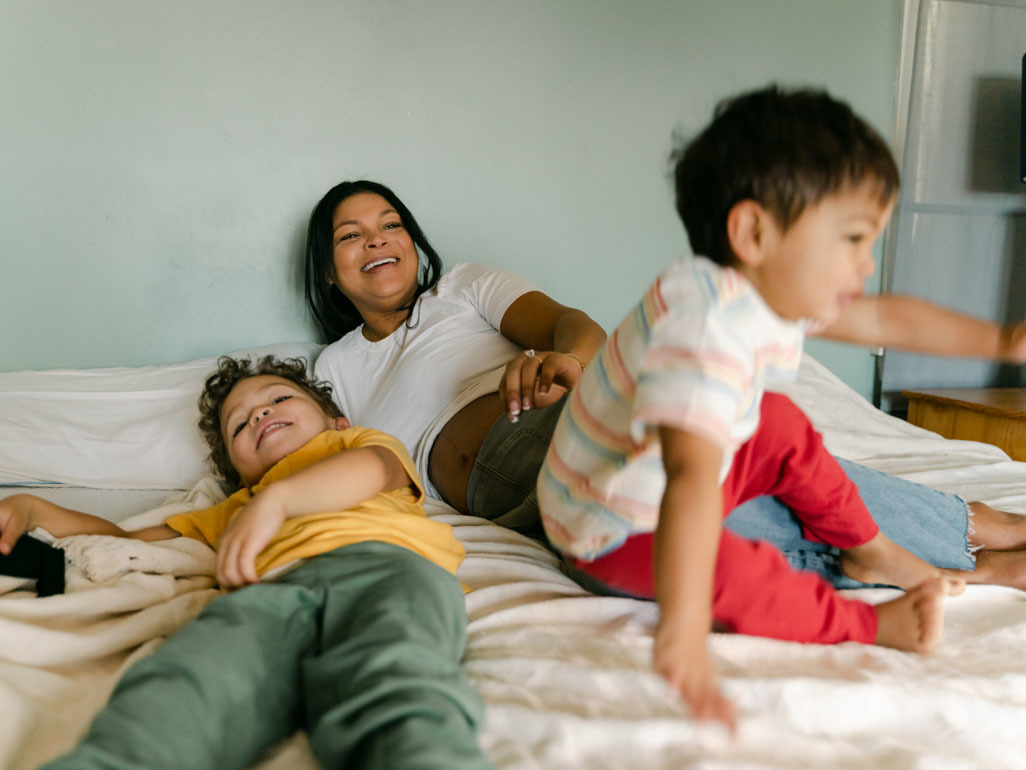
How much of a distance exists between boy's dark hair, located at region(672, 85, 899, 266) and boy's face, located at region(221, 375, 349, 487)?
0.67 metres

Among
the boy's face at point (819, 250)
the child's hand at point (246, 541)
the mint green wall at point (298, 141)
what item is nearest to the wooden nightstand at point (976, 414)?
the mint green wall at point (298, 141)

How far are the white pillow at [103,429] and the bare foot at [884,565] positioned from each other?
1.05 meters

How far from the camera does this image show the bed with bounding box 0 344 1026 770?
2.03 ft

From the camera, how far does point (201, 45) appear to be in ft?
5.22

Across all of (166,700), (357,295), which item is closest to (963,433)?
(357,295)

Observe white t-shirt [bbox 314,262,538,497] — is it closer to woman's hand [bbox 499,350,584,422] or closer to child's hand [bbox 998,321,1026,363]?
woman's hand [bbox 499,350,584,422]

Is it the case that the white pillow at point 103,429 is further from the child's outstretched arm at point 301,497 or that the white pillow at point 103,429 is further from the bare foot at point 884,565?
the bare foot at point 884,565

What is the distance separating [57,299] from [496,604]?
1.21 m

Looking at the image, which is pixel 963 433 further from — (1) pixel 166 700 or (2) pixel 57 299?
(2) pixel 57 299

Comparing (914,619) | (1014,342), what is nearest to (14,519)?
(914,619)

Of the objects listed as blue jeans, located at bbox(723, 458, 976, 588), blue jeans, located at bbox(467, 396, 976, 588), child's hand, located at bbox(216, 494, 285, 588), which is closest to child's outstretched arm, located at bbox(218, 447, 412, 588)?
child's hand, located at bbox(216, 494, 285, 588)

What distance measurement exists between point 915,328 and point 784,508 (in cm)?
27

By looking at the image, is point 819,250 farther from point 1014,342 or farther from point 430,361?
point 430,361

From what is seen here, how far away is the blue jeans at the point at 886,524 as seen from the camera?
94 cm
